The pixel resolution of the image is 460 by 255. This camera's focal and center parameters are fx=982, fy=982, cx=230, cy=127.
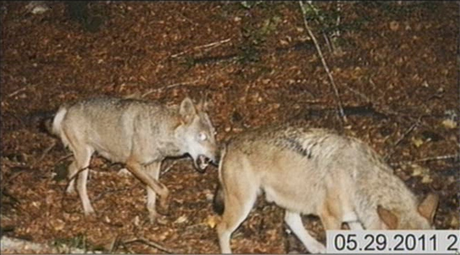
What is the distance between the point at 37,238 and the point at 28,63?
912mm

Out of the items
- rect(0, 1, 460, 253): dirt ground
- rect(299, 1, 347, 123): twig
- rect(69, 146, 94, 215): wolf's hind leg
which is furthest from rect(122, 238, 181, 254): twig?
rect(299, 1, 347, 123): twig

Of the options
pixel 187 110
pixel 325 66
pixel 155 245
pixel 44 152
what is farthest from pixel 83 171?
pixel 325 66

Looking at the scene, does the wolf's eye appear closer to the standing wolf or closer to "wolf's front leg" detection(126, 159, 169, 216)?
the standing wolf

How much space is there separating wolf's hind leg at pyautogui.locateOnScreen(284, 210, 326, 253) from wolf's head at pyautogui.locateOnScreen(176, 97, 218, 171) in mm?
472

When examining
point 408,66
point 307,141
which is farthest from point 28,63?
point 408,66

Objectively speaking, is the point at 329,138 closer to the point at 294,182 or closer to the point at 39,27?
the point at 294,182

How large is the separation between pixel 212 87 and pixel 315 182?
82 centimetres

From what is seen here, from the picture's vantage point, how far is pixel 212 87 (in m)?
4.95

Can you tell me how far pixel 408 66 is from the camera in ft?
16.3

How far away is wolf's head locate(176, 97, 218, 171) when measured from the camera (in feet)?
15.5

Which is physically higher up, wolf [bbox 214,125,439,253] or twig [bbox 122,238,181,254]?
wolf [bbox 214,125,439,253]

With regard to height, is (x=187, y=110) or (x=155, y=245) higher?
(x=187, y=110)

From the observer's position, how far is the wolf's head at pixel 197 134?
4.73 metres

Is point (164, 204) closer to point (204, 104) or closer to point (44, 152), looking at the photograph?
point (204, 104)
